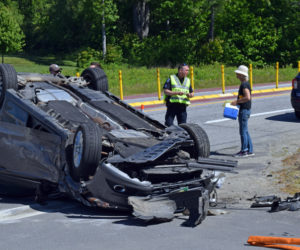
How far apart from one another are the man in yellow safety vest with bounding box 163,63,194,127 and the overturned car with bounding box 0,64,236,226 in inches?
77.5

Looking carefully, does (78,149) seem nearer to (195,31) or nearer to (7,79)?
(7,79)

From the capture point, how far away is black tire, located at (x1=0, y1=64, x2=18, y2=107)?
28.6 ft

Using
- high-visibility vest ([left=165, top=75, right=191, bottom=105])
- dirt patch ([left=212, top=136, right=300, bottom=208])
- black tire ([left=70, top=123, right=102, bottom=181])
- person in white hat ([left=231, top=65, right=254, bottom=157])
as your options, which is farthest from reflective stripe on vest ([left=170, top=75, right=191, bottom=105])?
black tire ([left=70, top=123, right=102, bottom=181])

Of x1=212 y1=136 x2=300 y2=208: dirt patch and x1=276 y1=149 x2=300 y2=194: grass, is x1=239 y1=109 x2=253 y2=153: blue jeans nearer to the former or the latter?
x1=212 y1=136 x2=300 y2=208: dirt patch

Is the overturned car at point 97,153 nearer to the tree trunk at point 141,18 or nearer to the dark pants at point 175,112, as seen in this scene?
the dark pants at point 175,112

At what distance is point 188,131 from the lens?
27.0 ft

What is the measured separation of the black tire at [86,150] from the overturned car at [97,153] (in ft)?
0.04

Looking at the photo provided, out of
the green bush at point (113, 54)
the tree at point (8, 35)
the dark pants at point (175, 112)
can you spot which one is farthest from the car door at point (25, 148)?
the green bush at point (113, 54)

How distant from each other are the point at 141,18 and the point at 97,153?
2292 inches

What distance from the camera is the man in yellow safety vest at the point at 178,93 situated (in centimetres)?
1137

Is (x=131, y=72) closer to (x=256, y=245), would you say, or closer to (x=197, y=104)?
(x=197, y=104)

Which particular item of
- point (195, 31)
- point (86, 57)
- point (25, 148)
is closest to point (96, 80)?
point (25, 148)

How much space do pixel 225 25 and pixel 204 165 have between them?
52.6m

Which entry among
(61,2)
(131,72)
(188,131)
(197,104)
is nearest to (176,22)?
(61,2)
